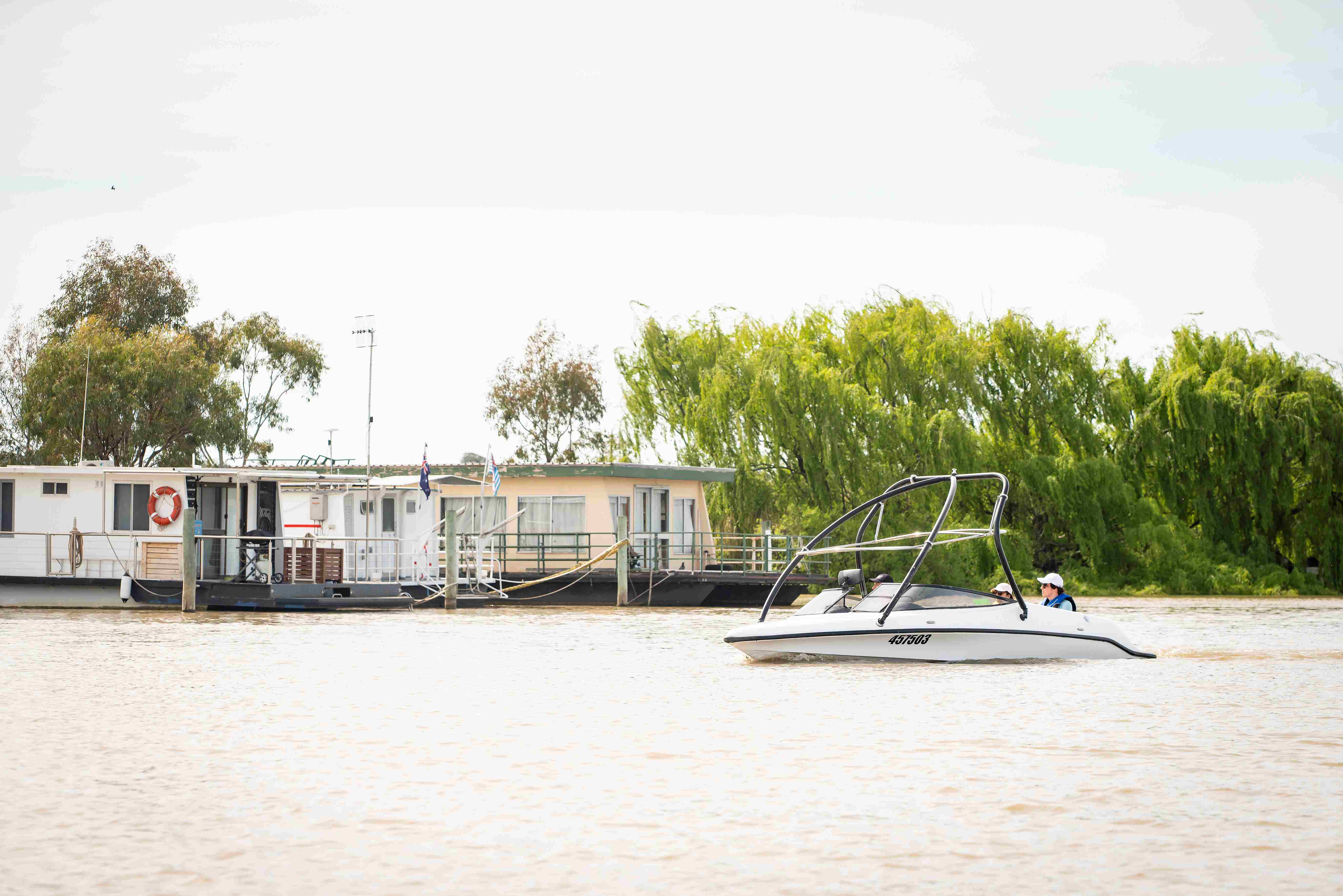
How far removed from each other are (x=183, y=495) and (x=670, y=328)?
17.2 m

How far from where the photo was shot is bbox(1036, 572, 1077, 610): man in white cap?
72.0 ft

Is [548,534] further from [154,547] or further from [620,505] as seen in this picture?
[154,547]

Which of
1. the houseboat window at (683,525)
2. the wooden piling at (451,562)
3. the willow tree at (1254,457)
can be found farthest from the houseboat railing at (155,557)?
the willow tree at (1254,457)

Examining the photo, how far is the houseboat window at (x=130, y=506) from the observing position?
108 feet

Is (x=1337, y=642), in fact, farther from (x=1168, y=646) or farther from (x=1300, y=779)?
(x=1300, y=779)

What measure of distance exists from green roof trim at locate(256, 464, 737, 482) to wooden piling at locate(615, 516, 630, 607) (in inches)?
77.0

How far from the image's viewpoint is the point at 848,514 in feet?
68.1

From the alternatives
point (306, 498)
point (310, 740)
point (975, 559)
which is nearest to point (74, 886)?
point (310, 740)

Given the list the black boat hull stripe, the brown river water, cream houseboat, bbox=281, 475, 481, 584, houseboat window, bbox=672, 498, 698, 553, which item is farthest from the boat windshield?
houseboat window, bbox=672, 498, 698, 553

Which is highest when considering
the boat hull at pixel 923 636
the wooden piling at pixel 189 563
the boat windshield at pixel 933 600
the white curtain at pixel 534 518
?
the white curtain at pixel 534 518

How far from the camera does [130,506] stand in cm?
3297

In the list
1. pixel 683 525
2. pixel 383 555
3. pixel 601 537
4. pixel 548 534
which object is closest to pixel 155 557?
pixel 383 555

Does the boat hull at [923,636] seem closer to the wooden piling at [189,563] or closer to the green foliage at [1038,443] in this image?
the wooden piling at [189,563]

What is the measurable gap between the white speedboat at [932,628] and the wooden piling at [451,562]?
1371 cm
